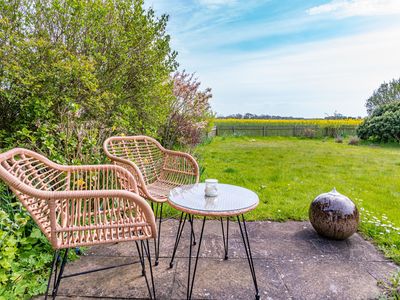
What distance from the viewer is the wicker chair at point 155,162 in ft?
7.52

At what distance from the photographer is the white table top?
139 centimetres

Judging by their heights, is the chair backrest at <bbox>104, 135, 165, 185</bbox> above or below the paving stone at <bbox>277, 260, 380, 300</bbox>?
above

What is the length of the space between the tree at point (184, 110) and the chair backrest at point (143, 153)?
232cm

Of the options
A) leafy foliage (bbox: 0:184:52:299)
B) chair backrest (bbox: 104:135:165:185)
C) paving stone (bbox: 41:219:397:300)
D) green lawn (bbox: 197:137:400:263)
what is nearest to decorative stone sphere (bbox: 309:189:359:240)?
paving stone (bbox: 41:219:397:300)

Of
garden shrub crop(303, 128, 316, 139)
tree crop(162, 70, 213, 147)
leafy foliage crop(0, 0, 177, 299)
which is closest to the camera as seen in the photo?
leafy foliage crop(0, 0, 177, 299)

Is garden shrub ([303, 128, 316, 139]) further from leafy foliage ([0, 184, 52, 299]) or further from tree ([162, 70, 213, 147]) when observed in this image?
leafy foliage ([0, 184, 52, 299])

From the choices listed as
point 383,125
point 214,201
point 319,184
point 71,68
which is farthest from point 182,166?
point 383,125

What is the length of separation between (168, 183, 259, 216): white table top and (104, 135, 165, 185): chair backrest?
2.39 ft

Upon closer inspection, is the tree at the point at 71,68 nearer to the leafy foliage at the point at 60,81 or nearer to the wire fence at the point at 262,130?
the leafy foliage at the point at 60,81

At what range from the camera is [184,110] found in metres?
5.25

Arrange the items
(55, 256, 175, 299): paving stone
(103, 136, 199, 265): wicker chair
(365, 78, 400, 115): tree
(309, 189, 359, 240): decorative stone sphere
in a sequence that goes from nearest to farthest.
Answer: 1. (55, 256, 175, 299): paving stone
2. (309, 189, 359, 240): decorative stone sphere
3. (103, 136, 199, 265): wicker chair
4. (365, 78, 400, 115): tree

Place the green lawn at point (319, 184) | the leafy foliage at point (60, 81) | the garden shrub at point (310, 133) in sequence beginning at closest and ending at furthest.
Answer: the leafy foliage at point (60, 81)
the green lawn at point (319, 184)
the garden shrub at point (310, 133)

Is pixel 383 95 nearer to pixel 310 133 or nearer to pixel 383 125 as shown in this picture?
pixel 310 133

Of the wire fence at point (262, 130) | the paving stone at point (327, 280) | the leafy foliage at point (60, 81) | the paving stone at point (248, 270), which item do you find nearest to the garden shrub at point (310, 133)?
the wire fence at point (262, 130)
